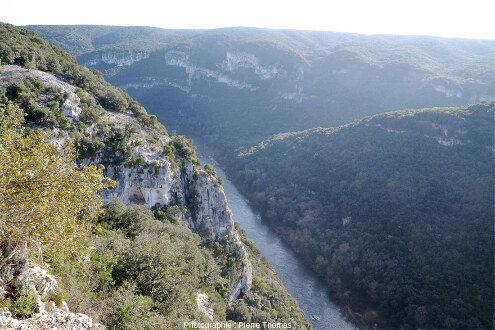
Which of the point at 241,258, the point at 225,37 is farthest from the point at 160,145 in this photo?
the point at 225,37

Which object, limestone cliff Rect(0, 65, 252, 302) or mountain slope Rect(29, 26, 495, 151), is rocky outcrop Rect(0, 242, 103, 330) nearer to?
limestone cliff Rect(0, 65, 252, 302)

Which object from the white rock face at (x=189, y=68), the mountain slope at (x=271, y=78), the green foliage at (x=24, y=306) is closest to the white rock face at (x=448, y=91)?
the mountain slope at (x=271, y=78)

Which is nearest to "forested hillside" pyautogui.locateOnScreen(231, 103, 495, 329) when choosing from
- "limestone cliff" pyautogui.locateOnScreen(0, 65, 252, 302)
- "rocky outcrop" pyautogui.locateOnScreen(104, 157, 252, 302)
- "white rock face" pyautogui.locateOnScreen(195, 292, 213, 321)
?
"rocky outcrop" pyautogui.locateOnScreen(104, 157, 252, 302)

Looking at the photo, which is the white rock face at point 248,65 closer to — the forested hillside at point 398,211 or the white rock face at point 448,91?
the white rock face at point 448,91

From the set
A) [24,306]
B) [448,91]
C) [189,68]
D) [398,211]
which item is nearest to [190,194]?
[24,306]

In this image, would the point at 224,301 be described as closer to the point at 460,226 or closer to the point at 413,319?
the point at 413,319

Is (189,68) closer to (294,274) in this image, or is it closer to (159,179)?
(294,274)
